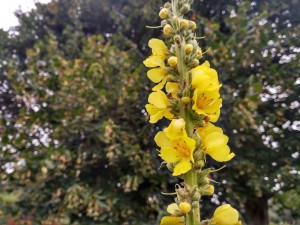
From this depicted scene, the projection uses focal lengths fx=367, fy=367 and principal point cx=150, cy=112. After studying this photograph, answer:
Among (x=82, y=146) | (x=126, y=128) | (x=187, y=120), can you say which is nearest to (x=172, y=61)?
(x=187, y=120)

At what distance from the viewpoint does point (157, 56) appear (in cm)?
103

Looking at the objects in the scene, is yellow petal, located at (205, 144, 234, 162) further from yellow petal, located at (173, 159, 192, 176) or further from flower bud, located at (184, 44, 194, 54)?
flower bud, located at (184, 44, 194, 54)

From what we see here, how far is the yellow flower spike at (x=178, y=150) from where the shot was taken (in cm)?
87

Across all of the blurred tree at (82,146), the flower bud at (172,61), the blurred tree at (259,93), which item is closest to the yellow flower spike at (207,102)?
the flower bud at (172,61)

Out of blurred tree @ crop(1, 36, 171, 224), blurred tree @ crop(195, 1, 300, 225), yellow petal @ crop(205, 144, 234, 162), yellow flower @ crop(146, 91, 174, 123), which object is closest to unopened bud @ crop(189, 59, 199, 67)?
yellow flower @ crop(146, 91, 174, 123)

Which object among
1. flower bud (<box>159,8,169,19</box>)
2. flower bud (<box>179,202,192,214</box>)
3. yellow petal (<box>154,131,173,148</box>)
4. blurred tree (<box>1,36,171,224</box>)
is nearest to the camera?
flower bud (<box>179,202,192,214</box>)

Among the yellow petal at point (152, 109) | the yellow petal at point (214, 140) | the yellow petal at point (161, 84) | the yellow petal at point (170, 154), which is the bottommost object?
the yellow petal at point (170, 154)

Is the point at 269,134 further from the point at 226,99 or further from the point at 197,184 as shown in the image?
the point at 197,184

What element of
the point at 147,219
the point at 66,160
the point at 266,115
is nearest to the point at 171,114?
the point at 66,160

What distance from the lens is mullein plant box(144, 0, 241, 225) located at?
870 millimetres

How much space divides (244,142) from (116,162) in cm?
201

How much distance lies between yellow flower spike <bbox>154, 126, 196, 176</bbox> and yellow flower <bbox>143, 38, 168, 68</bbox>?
207mm

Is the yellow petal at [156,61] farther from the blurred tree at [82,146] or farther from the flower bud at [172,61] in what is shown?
the blurred tree at [82,146]

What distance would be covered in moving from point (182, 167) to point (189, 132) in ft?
0.29
